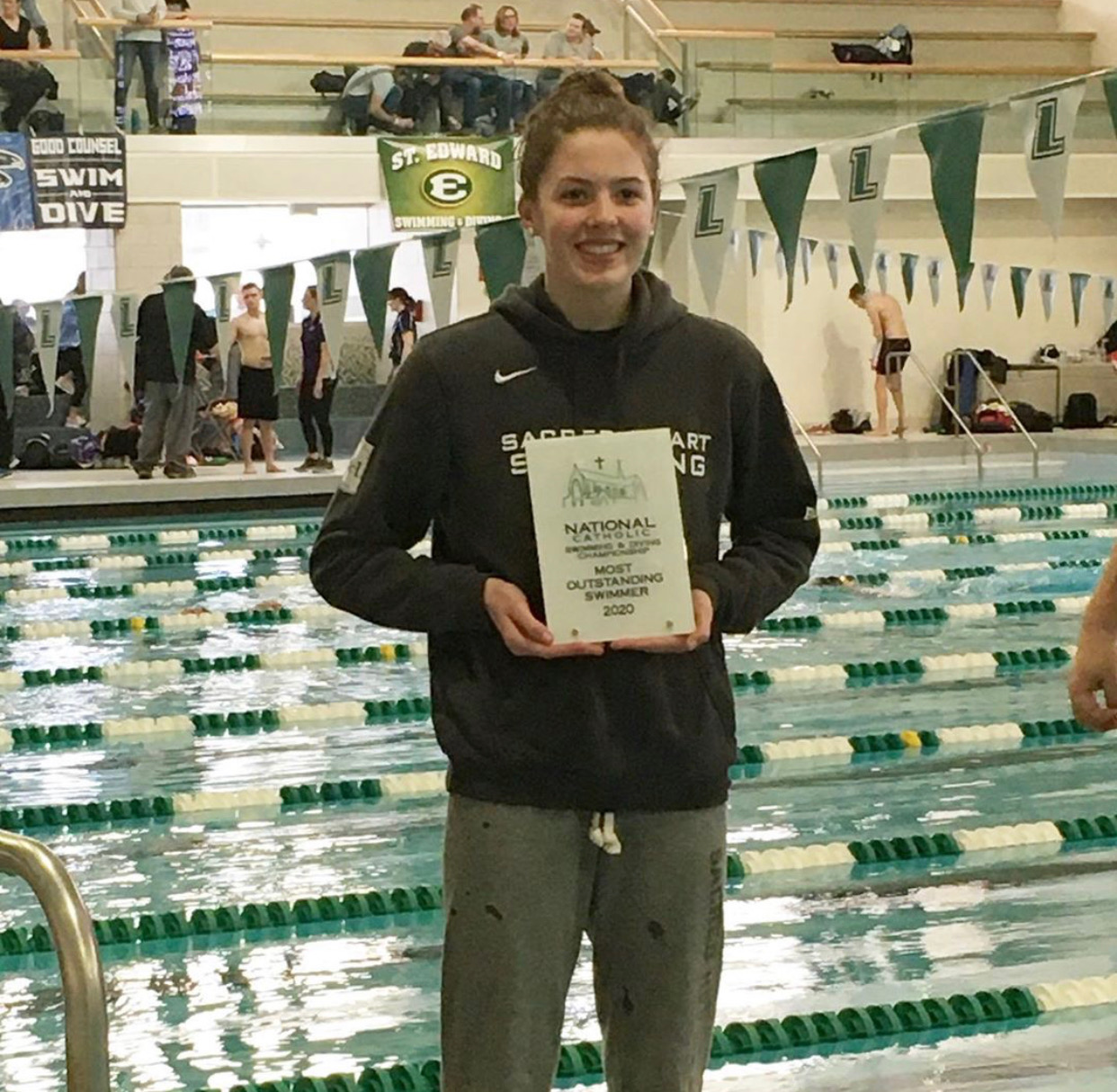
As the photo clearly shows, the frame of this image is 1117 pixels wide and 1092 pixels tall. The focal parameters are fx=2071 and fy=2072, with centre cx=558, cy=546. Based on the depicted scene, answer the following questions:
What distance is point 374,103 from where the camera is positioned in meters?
17.3

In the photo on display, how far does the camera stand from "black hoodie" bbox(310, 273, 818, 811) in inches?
92.2

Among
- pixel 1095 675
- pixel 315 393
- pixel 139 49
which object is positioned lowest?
pixel 1095 675

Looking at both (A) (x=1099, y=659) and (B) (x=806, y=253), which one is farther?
(B) (x=806, y=253)

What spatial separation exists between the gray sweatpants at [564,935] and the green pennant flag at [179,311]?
10.1 metres

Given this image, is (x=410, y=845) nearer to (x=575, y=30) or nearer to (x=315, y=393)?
(x=315, y=393)

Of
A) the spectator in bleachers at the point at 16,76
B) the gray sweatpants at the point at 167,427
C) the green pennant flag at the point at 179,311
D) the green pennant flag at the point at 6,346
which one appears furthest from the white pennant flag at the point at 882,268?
the green pennant flag at the point at 6,346

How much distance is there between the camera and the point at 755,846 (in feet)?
17.3

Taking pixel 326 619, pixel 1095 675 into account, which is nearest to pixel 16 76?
pixel 326 619

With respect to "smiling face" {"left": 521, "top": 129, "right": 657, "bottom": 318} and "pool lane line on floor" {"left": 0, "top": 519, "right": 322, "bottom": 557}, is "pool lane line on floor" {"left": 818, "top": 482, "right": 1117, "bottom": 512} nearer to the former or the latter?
"pool lane line on floor" {"left": 0, "top": 519, "right": 322, "bottom": 557}

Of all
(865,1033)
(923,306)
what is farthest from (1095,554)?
(923,306)

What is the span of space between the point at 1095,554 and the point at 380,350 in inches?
159

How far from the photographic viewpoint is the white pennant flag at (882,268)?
54.2 ft

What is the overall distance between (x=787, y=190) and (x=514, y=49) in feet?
31.6

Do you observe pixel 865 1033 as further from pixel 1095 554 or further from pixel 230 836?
pixel 1095 554
